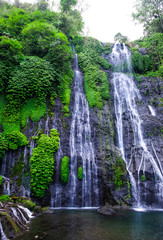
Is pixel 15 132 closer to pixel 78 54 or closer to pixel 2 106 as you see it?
pixel 2 106

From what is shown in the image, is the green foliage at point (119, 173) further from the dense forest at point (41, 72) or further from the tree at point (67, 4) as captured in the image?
the tree at point (67, 4)

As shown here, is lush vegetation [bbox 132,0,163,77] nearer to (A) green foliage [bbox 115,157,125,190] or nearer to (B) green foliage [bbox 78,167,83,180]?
(A) green foliage [bbox 115,157,125,190]

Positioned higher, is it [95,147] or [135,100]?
[135,100]

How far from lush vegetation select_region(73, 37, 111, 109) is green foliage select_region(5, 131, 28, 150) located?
24.8ft

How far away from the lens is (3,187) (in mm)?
8828

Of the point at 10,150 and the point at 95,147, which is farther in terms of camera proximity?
the point at 95,147

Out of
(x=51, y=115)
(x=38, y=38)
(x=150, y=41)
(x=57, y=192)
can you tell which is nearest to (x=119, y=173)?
(x=57, y=192)

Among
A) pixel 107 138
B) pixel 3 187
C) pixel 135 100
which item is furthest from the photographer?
pixel 135 100

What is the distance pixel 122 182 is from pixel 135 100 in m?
9.65

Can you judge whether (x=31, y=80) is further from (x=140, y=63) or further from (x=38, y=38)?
(x=140, y=63)

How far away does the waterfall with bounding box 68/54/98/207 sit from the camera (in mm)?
11219

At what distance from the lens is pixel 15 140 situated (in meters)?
10.8

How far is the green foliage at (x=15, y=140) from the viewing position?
10.7 meters

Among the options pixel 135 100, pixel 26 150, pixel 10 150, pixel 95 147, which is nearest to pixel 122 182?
pixel 95 147
